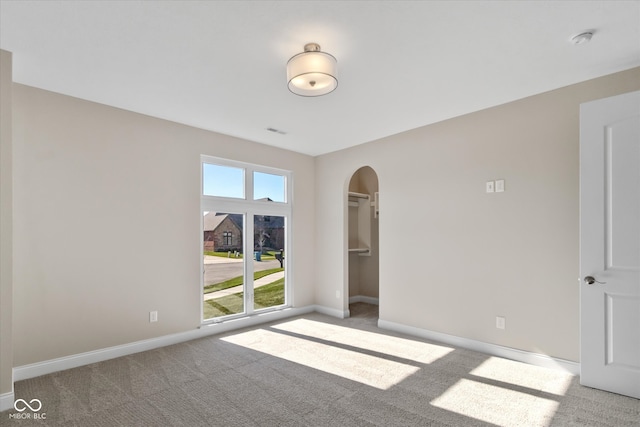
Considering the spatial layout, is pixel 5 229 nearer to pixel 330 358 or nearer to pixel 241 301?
pixel 241 301

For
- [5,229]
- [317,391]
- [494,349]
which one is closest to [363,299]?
[494,349]

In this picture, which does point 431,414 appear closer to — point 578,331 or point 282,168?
point 578,331

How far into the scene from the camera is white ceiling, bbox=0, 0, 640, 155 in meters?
2.06

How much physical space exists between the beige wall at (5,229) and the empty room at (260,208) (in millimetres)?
14

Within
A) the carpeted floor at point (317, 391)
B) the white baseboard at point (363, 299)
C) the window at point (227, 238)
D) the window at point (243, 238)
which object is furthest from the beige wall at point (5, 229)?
the white baseboard at point (363, 299)

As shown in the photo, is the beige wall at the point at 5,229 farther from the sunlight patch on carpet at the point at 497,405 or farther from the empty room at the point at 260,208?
the sunlight patch on carpet at the point at 497,405

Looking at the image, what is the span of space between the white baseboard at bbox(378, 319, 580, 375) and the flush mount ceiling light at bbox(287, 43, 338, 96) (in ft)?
10.0

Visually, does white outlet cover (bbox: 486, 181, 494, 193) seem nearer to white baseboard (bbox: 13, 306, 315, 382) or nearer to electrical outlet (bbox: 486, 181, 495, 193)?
electrical outlet (bbox: 486, 181, 495, 193)

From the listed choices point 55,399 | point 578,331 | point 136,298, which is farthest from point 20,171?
point 578,331

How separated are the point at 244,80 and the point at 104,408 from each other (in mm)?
2791

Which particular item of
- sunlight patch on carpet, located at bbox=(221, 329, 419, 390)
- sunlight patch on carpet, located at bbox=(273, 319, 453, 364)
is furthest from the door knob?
sunlight patch on carpet, located at bbox=(221, 329, 419, 390)

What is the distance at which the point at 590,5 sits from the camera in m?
2.02

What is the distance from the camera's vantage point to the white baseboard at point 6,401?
2482 millimetres

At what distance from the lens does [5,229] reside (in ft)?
8.31
